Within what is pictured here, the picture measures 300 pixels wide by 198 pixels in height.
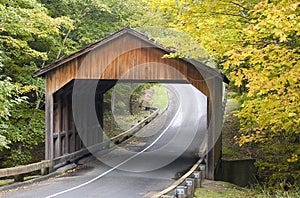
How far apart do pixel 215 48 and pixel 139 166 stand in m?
6.66

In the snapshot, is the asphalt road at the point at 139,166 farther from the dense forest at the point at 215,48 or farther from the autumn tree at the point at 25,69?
the autumn tree at the point at 25,69

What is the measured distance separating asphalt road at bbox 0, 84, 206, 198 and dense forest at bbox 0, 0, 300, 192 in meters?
2.27

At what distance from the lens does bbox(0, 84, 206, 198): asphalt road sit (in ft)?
33.4

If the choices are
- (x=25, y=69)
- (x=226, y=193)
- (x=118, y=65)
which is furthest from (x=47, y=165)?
(x=226, y=193)

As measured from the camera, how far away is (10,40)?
44.8 feet

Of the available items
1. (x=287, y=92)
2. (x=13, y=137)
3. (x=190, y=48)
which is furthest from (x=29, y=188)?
(x=287, y=92)

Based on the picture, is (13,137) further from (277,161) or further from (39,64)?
(277,161)

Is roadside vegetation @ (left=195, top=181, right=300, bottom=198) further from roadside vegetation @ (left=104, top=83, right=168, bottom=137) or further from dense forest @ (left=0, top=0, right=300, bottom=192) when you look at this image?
roadside vegetation @ (left=104, top=83, right=168, bottom=137)

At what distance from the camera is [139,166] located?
1395cm

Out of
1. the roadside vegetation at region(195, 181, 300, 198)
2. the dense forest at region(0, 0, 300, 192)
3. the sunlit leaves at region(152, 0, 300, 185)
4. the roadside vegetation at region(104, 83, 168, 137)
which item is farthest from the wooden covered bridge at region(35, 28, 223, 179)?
the roadside vegetation at region(104, 83, 168, 137)

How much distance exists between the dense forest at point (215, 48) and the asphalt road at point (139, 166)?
89.5 inches

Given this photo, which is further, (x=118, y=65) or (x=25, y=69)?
(x=25, y=69)

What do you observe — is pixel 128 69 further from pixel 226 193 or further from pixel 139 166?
pixel 226 193

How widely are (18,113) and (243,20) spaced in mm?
10546
